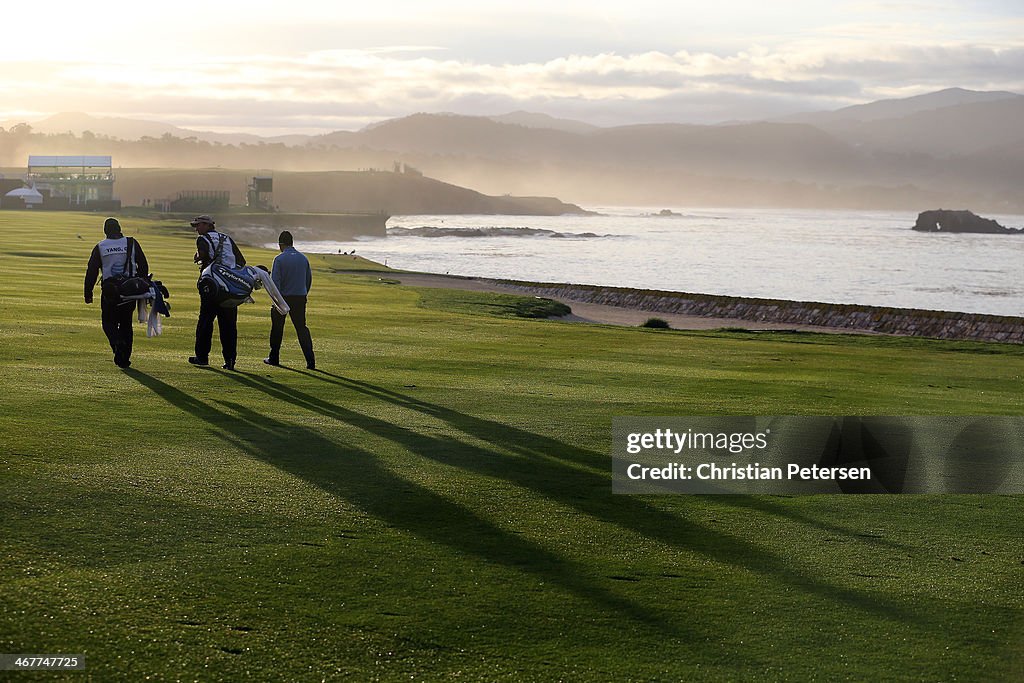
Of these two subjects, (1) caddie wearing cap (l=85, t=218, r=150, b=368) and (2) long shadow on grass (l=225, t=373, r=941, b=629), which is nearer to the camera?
(2) long shadow on grass (l=225, t=373, r=941, b=629)

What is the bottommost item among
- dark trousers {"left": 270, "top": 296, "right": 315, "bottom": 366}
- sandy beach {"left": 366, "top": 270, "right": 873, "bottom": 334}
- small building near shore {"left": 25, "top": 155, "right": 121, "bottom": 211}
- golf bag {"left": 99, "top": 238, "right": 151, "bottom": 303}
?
sandy beach {"left": 366, "top": 270, "right": 873, "bottom": 334}

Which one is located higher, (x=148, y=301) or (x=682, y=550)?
(x=148, y=301)

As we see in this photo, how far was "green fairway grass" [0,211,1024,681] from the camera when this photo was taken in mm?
6547

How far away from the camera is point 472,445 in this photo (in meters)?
12.3

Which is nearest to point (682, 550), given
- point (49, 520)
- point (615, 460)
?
point (615, 460)

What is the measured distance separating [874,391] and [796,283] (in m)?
75.3

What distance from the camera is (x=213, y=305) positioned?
17062 millimetres

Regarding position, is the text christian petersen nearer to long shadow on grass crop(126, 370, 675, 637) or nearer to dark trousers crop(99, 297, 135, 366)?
long shadow on grass crop(126, 370, 675, 637)

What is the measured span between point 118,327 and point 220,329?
1.55 metres

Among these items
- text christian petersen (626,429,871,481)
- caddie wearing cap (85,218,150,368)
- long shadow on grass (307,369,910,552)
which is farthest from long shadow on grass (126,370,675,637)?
caddie wearing cap (85,218,150,368)

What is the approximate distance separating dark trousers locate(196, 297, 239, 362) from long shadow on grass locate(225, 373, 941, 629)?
4.69ft

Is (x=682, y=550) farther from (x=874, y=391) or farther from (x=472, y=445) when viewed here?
(x=874, y=391)

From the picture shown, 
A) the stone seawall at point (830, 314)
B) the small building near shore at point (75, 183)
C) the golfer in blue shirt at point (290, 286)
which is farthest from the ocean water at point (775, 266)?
the golfer in blue shirt at point (290, 286)

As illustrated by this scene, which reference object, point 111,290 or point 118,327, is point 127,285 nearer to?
point 111,290
